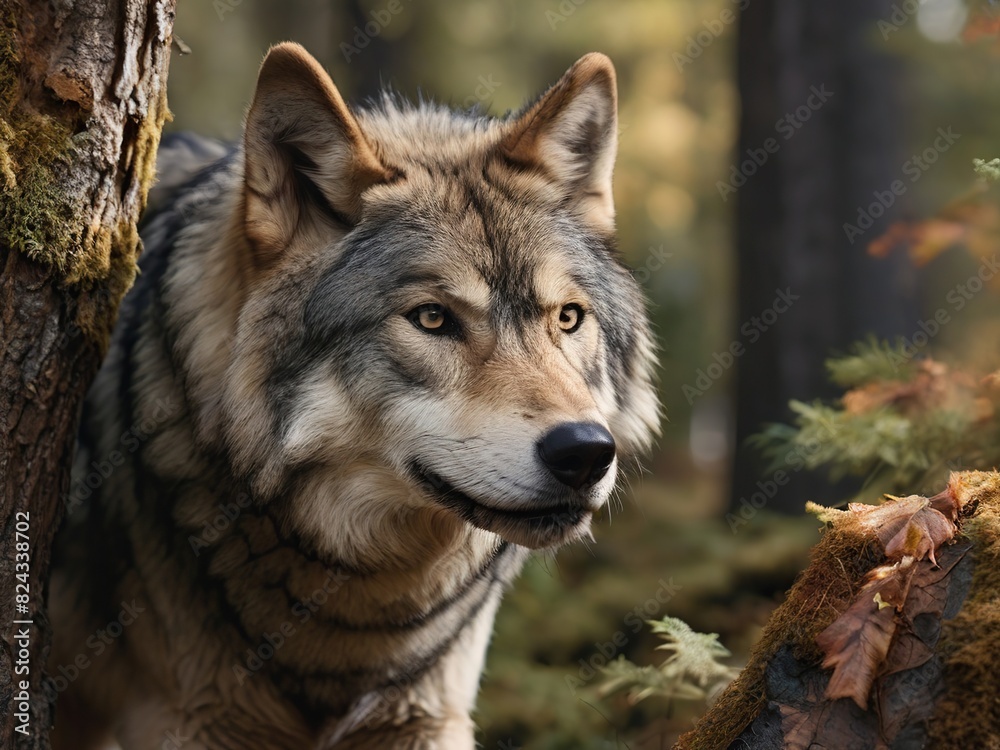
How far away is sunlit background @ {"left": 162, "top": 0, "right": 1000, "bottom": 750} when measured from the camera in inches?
212

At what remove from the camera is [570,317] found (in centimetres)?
330

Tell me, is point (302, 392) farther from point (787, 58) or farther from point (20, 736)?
point (787, 58)

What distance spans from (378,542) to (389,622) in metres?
0.39

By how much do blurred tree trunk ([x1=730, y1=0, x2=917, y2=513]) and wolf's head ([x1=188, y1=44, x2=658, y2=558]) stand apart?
15.8ft

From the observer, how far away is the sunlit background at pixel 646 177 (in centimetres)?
539

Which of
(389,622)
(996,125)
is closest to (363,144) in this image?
(389,622)

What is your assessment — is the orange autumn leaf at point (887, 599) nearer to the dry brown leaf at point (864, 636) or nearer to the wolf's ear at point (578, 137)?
the dry brown leaf at point (864, 636)

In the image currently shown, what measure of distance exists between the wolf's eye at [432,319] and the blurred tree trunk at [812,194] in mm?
5228

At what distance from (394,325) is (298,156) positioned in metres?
0.72

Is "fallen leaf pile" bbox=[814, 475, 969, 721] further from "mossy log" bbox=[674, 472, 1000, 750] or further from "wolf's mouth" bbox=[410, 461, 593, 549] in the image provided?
"wolf's mouth" bbox=[410, 461, 593, 549]

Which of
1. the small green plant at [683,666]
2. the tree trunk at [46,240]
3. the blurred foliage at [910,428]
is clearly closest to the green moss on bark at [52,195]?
the tree trunk at [46,240]

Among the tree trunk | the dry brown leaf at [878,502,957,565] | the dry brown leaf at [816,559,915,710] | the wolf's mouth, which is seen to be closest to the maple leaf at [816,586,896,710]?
the dry brown leaf at [816,559,915,710]

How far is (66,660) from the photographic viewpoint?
3.70 metres

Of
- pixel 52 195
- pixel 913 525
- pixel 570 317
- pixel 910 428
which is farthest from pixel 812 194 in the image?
pixel 52 195
